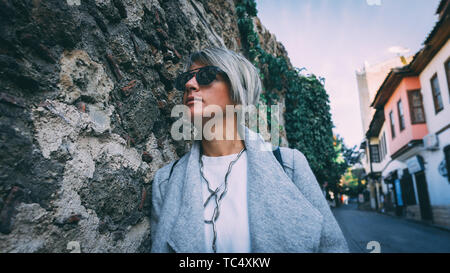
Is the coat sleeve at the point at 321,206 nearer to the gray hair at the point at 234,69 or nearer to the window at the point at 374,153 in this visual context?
the gray hair at the point at 234,69

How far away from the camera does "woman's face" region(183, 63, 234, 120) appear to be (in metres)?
1.71

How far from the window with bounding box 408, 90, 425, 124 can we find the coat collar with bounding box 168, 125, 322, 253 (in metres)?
15.3

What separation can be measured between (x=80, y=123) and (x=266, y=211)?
1027 millimetres

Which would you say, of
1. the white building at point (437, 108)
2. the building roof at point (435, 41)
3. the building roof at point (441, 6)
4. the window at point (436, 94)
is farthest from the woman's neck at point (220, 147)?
the window at point (436, 94)

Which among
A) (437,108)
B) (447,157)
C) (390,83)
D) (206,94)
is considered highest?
(390,83)

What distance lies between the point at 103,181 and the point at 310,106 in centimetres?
638

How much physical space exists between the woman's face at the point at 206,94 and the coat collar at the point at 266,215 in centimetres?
42

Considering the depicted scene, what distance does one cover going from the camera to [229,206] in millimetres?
1576

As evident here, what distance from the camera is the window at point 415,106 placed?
13.8m

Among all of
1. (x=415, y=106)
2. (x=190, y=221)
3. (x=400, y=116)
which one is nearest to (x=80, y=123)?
(x=190, y=221)

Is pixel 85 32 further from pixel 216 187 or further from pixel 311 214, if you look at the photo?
pixel 311 214

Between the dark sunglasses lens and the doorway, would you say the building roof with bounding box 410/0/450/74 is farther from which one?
the dark sunglasses lens

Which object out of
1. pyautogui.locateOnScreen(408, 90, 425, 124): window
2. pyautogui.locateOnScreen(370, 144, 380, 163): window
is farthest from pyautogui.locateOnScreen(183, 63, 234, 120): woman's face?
pyautogui.locateOnScreen(370, 144, 380, 163): window

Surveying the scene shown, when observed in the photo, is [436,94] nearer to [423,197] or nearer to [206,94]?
[423,197]
